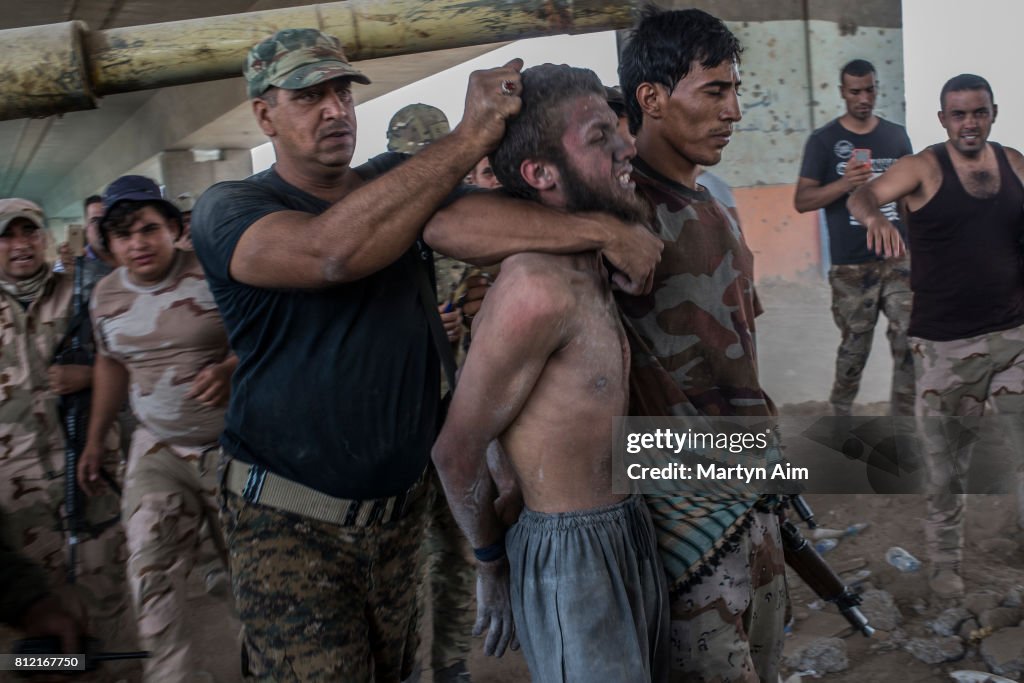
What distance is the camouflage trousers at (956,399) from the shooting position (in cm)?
412

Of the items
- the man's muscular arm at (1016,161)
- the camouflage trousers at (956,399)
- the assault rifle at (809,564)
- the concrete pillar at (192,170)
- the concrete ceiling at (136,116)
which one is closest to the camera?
the assault rifle at (809,564)

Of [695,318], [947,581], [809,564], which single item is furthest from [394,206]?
[947,581]

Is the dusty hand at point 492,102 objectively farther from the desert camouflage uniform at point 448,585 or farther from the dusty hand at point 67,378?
the dusty hand at point 67,378

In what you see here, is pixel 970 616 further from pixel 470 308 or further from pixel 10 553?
pixel 10 553

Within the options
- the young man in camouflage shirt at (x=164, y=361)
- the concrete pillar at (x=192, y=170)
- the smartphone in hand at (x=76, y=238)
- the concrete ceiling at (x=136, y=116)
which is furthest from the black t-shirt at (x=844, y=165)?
the concrete pillar at (x=192, y=170)

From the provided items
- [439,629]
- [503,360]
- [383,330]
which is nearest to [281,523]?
[383,330]

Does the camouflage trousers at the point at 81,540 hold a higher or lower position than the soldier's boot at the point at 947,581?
higher

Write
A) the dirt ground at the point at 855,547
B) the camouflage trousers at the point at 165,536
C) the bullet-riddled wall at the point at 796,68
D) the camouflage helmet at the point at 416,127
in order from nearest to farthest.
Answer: the camouflage trousers at the point at 165,536
the dirt ground at the point at 855,547
the camouflage helmet at the point at 416,127
the bullet-riddled wall at the point at 796,68

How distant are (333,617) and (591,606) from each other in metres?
0.70

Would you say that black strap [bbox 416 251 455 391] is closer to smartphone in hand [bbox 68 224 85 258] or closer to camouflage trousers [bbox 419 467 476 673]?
camouflage trousers [bbox 419 467 476 673]

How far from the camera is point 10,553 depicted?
6.48 feet

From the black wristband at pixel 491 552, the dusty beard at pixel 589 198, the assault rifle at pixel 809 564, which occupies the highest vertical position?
the dusty beard at pixel 589 198

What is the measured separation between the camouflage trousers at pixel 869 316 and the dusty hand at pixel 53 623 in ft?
14.7

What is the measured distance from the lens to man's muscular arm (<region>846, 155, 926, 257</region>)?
4449 mm
